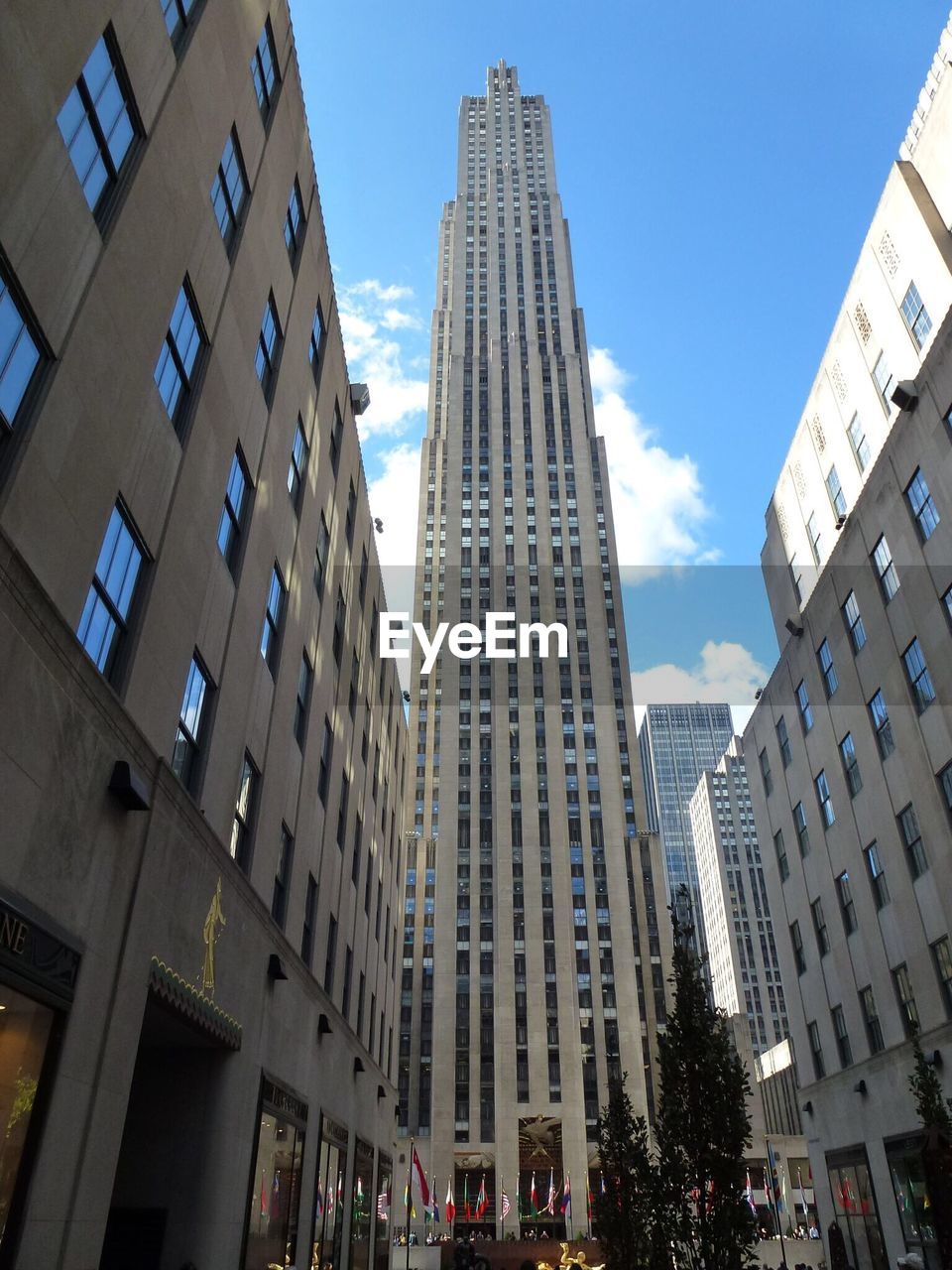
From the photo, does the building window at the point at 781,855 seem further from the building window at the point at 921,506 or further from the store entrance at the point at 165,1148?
the store entrance at the point at 165,1148

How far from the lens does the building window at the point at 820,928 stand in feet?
119

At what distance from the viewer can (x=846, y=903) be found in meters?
34.4

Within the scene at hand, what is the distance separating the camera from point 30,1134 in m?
10.4

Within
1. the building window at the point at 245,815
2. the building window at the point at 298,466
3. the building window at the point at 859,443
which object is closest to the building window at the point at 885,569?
the building window at the point at 859,443

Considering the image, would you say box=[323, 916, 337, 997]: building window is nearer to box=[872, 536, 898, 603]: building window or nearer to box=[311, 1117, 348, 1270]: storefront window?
box=[311, 1117, 348, 1270]: storefront window

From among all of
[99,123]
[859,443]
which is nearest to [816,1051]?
[859,443]

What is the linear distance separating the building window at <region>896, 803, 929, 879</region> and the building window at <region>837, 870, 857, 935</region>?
17.0 ft

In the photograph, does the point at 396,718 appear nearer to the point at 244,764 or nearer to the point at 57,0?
the point at 244,764

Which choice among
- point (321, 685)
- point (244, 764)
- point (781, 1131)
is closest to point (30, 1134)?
point (244, 764)

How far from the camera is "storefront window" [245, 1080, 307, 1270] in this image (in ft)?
61.0

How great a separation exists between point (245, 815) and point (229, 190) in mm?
13557

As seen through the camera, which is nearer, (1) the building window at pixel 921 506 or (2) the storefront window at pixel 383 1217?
(1) the building window at pixel 921 506

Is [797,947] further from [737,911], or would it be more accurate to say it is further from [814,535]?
[737,911]

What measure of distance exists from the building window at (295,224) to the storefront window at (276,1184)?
2097 centimetres
